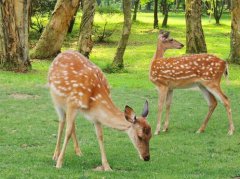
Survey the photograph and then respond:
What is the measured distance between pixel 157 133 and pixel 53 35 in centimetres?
1250

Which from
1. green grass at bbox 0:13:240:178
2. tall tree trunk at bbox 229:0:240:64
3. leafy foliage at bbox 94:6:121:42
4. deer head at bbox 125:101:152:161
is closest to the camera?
deer head at bbox 125:101:152:161

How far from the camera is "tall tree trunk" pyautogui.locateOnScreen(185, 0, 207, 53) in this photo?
22.0 meters

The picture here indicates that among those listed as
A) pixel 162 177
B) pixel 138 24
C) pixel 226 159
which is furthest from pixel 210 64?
pixel 138 24

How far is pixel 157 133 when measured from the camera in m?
10.4

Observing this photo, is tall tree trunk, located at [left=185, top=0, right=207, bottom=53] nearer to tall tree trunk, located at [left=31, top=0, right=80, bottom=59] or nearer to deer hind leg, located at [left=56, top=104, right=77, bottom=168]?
tall tree trunk, located at [left=31, top=0, right=80, bottom=59]

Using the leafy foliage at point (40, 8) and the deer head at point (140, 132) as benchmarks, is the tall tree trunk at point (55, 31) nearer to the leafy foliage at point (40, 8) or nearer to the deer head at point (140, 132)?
the leafy foliage at point (40, 8)

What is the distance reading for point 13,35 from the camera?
57.0 feet

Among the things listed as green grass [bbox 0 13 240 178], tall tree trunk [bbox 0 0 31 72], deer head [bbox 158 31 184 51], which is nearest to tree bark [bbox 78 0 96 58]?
tall tree trunk [bbox 0 0 31 72]

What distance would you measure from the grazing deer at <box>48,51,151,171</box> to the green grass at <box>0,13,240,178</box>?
500mm

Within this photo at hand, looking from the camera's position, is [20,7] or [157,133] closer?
[157,133]

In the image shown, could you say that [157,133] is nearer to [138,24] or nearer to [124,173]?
[124,173]

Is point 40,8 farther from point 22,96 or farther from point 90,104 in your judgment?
point 90,104

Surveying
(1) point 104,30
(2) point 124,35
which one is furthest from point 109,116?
(1) point 104,30

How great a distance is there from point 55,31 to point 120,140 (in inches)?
521
